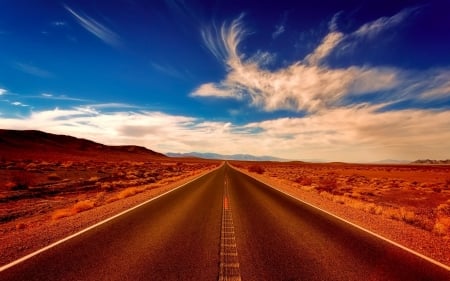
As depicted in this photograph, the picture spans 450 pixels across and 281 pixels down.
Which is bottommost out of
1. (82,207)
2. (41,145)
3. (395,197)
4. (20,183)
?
(82,207)

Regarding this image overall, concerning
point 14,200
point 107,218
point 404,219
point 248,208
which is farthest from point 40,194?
point 404,219

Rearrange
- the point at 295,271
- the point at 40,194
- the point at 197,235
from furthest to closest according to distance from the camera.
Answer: the point at 40,194, the point at 197,235, the point at 295,271

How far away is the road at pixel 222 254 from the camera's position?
201 inches

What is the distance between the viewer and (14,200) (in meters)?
18.2

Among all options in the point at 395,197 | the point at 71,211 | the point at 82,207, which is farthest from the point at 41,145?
the point at 395,197

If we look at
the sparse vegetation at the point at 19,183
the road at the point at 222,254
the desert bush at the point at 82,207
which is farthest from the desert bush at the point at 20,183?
the road at the point at 222,254

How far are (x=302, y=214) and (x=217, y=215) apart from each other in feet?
11.0

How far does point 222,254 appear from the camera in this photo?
625 cm

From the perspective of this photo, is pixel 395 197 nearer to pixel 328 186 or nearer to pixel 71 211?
pixel 328 186

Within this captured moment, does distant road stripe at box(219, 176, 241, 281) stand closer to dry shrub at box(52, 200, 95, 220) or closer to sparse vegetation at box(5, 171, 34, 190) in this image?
dry shrub at box(52, 200, 95, 220)

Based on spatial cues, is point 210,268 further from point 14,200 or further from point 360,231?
point 14,200

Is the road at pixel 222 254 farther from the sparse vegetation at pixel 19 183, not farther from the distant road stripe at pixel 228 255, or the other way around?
the sparse vegetation at pixel 19 183

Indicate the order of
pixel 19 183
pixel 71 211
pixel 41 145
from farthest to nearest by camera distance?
pixel 41 145 < pixel 19 183 < pixel 71 211

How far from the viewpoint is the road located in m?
5.09
